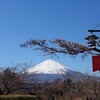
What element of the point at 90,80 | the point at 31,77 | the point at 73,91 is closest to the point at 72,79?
the point at 73,91

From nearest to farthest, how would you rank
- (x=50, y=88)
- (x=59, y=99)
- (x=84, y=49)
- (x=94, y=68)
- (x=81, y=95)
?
(x=94, y=68), (x=84, y=49), (x=81, y=95), (x=59, y=99), (x=50, y=88)

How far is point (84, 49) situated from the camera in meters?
11.0

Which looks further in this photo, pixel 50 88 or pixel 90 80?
pixel 50 88

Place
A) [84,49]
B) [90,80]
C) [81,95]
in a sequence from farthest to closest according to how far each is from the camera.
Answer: [81,95]
[90,80]
[84,49]

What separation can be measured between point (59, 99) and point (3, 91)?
35.6 feet

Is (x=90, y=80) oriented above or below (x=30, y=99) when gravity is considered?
above

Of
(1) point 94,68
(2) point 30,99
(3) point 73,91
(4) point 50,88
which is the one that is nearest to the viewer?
(1) point 94,68

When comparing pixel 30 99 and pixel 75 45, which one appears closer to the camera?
pixel 75 45

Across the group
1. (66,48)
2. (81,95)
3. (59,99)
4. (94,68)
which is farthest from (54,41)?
(59,99)

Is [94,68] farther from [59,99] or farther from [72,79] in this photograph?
[59,99]

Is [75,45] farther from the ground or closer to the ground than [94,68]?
farther from the ground

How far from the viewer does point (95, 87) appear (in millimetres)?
30500

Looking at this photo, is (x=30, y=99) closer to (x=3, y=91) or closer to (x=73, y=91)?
(x=3, y=91)

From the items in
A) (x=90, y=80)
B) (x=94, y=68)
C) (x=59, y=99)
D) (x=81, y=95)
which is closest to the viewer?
(x=94, y=68)
